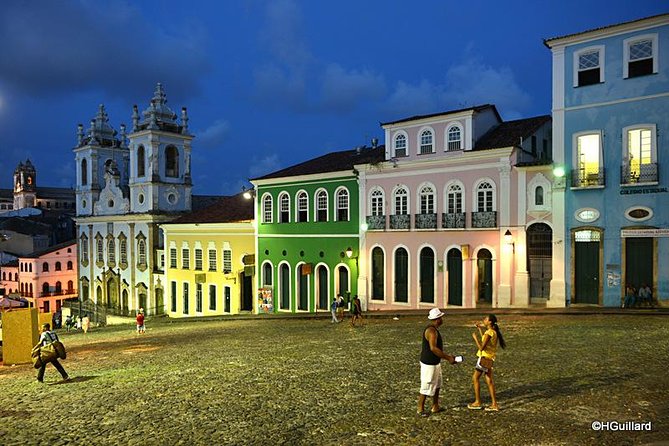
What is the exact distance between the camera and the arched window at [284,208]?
100.0 feet

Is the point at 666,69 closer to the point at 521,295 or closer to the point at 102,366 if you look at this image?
the point at 521,295

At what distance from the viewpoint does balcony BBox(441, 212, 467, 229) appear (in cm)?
2364

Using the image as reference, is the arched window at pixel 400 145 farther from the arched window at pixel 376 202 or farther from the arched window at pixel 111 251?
the arched window at pixel 111 251

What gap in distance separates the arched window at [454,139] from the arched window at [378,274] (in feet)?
19.3

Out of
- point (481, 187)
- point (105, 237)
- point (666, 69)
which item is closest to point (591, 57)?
point (666, 69)

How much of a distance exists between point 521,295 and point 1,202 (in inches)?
4781

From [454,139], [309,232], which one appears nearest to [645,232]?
[454,139]

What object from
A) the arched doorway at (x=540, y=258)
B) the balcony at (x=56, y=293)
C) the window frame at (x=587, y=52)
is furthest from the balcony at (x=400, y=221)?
the balcony at (x=56, y=293)

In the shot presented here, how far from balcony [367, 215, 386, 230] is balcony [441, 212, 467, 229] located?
309 cm

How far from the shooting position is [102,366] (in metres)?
13.8

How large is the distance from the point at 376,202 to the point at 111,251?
28.1 m

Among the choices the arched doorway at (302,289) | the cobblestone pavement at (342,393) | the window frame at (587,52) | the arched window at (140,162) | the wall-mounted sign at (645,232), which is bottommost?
the arched doorway at (302,289)

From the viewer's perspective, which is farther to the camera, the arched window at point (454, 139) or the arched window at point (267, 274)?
the arched window at point (267, 274)

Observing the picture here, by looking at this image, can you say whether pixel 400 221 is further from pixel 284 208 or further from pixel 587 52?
pixel 587 52
